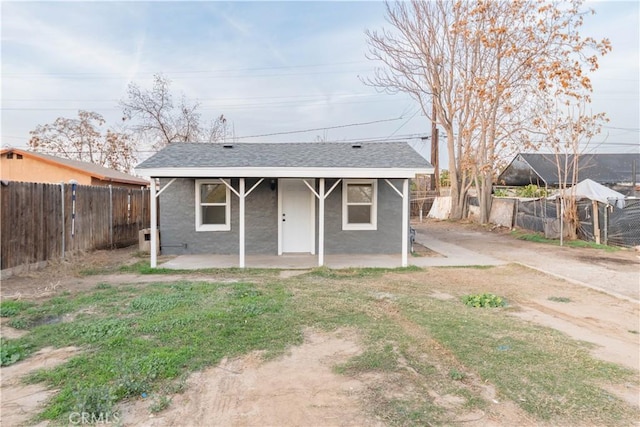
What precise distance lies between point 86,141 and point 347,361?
1272 inches

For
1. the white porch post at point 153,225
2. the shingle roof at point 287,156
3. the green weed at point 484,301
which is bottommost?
the green weed at point 484,301

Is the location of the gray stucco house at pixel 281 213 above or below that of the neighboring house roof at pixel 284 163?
below

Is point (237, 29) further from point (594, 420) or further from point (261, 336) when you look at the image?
point (594, 420)

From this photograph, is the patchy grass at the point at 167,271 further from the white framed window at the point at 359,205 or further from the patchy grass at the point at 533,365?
the patchy grass at the point at 533,365

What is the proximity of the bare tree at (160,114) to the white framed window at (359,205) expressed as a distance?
18.7m

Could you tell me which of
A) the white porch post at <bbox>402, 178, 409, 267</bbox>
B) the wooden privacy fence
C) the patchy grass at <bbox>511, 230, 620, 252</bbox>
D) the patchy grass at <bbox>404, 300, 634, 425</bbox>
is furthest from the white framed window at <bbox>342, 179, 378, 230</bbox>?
the patchy grass at <bbox>511, 230, 620, 252</bbox>

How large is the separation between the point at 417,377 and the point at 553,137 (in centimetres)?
1470

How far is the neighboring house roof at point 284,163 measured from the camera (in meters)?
8.53

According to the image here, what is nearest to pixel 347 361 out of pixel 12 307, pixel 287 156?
pixel 12 307

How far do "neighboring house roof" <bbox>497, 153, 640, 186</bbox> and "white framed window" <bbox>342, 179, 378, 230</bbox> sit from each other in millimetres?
19446

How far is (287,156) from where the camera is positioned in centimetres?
980

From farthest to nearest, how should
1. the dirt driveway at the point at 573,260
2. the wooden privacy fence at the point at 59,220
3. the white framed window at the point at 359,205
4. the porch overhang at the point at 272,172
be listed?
the white framed window at the point at 359,205 → the porch overhang at the point at 272,172 → the dirt driveway at the point at 573,260 → the wooden privacy fence at the point at 59,220

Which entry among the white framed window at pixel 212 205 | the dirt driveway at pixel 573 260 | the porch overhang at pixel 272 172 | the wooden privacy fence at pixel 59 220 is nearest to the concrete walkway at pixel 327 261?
the white framed window at pixel 212 205

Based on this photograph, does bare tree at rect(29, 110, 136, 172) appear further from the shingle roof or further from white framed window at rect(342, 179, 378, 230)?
white framed window at rect(342, 179, 378, 230)
